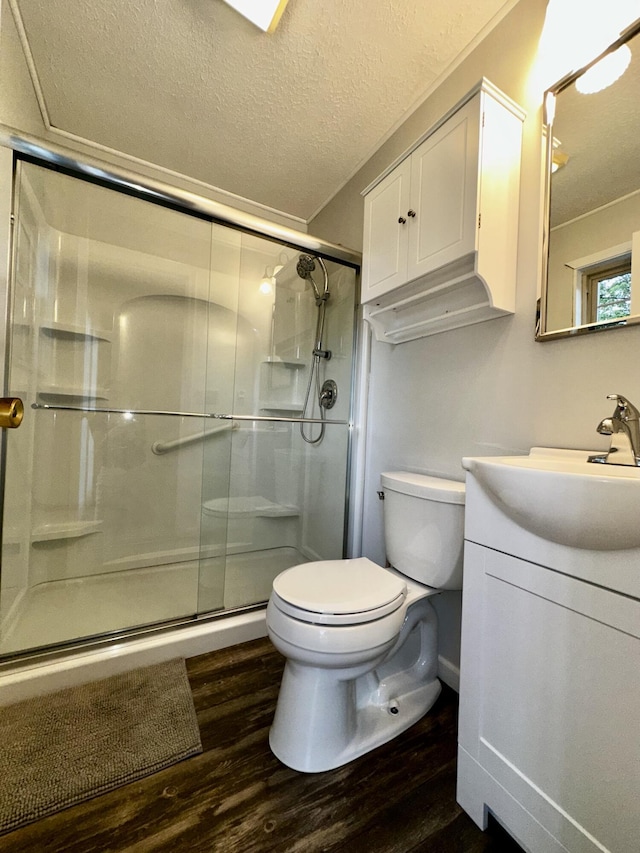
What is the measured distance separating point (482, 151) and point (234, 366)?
1425 millimetres

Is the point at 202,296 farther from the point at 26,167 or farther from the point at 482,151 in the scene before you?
the point at 482,151

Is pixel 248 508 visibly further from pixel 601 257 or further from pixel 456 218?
pixel 601 257

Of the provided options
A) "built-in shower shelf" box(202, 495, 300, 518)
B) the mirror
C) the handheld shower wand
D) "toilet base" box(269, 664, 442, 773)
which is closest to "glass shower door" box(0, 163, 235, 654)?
"built-in shower shelf" box(202, 495, 300, 518)

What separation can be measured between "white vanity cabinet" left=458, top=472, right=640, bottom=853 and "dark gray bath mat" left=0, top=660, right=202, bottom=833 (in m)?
0.79

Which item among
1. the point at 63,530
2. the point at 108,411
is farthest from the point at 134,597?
the point at 108,411

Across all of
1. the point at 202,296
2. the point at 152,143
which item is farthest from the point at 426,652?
the point at 152,143

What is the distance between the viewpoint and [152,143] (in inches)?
70.4

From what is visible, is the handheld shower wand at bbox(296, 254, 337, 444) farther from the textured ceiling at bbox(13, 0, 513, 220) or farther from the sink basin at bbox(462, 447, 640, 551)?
the sink basin at bbox(462, 447, 640, 551)

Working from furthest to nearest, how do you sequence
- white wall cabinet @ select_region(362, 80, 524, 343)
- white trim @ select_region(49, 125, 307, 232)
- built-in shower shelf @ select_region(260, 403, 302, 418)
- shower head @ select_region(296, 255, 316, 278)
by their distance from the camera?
1. built-in shower shelf @ select_region(260, 403, 302, 418)
2. shower head @ select_region(296, 255, 316, 278)
3. white trim @ select_region(49, 125, 307, 232)
4. white wall cabinet @ select_region(362, 80, 524, 343)

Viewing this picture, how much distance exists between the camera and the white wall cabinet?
1045 millimetres

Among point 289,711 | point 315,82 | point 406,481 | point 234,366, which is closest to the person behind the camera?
point 289,711

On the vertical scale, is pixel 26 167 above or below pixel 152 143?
below

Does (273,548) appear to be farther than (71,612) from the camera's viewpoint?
Yes

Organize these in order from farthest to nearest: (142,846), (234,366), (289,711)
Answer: (234,366), (289,711), (142,846)
